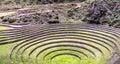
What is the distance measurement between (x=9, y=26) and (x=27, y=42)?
298 inches

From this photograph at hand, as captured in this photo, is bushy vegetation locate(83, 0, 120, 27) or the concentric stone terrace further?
bushy vegetation locate(83, 0, 120, 27)

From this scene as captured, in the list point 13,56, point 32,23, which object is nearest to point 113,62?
point 13,56

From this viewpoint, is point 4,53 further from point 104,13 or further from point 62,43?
point 104,13

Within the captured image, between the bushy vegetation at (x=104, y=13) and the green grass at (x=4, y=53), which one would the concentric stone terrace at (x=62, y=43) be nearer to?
the green grass at (x=4, y=53)

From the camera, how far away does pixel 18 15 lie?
34.8 m

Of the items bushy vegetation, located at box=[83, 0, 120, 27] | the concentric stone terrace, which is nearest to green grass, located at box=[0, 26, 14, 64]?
the concentric stone terrace

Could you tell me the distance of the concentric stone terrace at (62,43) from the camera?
1986 centimetres

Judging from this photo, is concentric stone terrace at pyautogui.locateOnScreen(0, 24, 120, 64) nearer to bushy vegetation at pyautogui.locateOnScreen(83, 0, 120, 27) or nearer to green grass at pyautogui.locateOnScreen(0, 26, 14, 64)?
green grass at pyautogui.locateOnScreen(0, 26, 14, 64)

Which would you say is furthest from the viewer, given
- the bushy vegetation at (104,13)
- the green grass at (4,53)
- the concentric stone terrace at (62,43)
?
the bushy vegetation at (104,13)

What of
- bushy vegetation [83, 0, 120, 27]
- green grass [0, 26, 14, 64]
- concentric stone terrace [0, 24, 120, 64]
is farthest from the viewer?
bushy vegetation [83, 0, 120, 27]

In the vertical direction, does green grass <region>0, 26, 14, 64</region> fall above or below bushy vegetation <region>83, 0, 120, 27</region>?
below

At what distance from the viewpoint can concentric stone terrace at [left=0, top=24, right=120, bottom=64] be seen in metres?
19.9

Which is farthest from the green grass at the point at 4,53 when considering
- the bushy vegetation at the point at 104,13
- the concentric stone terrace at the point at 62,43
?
the bushy vegetation at the point at 104,13

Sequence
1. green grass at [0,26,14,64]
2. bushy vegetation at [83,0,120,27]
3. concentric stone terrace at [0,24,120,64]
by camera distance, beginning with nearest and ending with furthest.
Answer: green grass at [0,26,14,64], concentric stone terrace at [0,24,120,64], bushy vegetation at [83,0,120,27]
